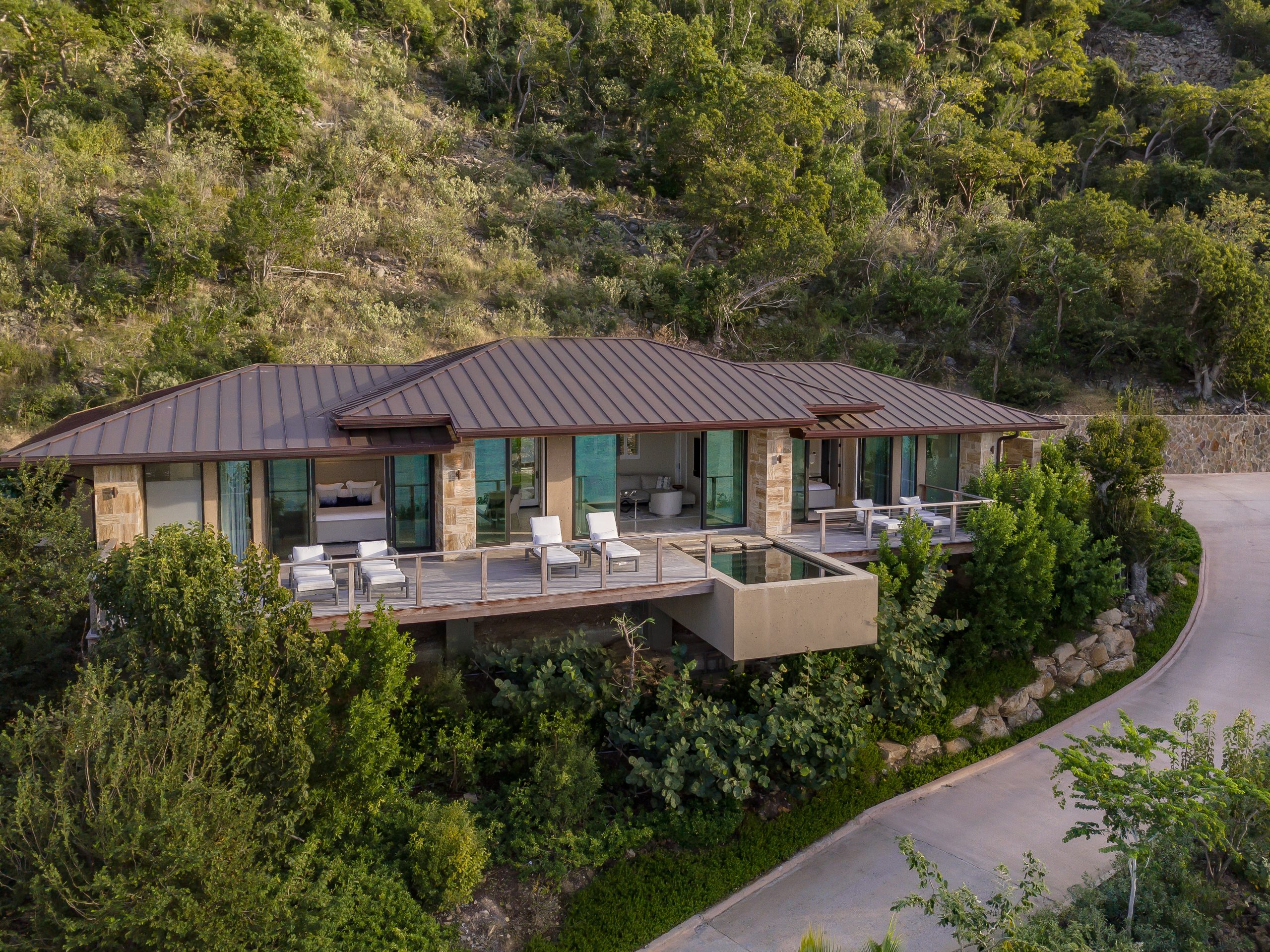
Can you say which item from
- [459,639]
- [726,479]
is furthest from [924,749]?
[459,639]

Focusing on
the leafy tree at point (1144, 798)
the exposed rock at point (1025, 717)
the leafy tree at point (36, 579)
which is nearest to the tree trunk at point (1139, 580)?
the exposed rock at point (1025, 717)

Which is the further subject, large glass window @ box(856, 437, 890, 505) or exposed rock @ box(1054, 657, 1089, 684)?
large glass window @ box(856, 437, 890, 505)

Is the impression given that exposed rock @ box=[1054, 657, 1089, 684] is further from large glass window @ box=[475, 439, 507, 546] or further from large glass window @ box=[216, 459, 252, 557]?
large glass window @ box=[216, 459, 252, 557]

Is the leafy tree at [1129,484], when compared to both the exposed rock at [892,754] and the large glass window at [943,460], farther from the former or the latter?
the exposed rock at [892,754]

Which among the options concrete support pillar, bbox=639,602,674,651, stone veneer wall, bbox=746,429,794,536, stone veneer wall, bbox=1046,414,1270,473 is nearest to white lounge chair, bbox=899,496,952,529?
stone veneer wall, bbox=746,429,794,536

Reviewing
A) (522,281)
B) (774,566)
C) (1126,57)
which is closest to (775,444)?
(774,566)

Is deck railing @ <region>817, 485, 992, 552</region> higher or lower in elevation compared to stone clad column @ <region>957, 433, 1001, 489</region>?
lower
